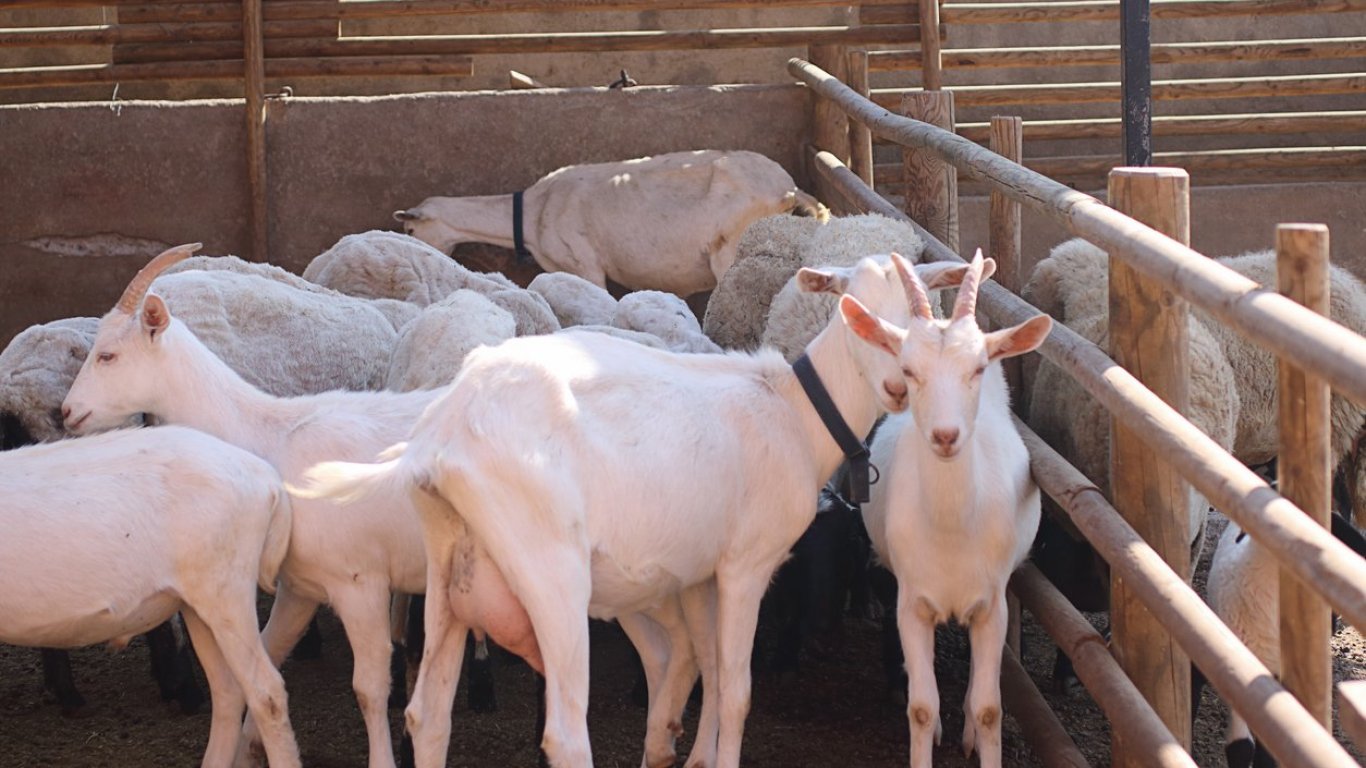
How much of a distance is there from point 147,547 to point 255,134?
5.42 metres

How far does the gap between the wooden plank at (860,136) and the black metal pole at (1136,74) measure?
6.48 ft

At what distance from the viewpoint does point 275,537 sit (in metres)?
4.88

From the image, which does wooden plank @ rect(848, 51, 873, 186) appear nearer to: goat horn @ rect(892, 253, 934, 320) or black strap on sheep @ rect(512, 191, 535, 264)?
black strap on sheep @ rect(512, 191, 535, 264)

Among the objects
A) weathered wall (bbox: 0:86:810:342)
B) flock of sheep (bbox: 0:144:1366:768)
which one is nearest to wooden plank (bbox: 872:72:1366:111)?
weathered wall (bbox: 0:86:810:342)

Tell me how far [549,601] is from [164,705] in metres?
2.40

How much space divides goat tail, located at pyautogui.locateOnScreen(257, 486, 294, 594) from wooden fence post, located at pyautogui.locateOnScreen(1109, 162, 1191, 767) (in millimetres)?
2445

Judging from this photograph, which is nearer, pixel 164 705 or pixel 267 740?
pixel 267 740

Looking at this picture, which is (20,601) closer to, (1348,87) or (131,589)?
(131,589)

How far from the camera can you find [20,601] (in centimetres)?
455

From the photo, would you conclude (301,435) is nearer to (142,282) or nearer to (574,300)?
(142,282)

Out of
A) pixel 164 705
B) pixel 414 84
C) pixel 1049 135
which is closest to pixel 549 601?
pixel 164 705

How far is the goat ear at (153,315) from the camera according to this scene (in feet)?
17.1

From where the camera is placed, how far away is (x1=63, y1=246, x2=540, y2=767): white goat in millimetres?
4949

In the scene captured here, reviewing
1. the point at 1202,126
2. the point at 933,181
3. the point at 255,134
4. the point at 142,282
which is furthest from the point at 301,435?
the point at 1202,126
